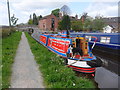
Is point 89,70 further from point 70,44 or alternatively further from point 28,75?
point 28,75

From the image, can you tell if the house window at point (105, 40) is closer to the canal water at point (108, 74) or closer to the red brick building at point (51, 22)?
the canal water at point (108, 74)

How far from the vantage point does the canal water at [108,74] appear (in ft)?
12.4

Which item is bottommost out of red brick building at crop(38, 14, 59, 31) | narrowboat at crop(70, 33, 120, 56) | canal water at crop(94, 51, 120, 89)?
canal water at crop(94, 51, 120, 89)

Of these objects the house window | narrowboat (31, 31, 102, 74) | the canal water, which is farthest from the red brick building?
the canal water

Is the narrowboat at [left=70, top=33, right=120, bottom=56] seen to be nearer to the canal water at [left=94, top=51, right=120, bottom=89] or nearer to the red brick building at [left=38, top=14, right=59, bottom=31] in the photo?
the canal water at [left=94, top=51, right=120, bottom=89]

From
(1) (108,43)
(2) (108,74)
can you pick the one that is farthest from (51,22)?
(2) (108,74)

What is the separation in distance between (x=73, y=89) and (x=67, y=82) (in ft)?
1.03

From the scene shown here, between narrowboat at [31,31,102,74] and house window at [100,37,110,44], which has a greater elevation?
house window at [100,37,110,44]

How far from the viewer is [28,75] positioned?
4.29 meters

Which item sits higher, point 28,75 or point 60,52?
point 60,52

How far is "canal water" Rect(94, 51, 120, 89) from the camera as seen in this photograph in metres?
3.78

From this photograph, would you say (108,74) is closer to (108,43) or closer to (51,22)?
(108,43)

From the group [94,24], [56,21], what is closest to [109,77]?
[94,24]

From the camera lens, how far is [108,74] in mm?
4395
